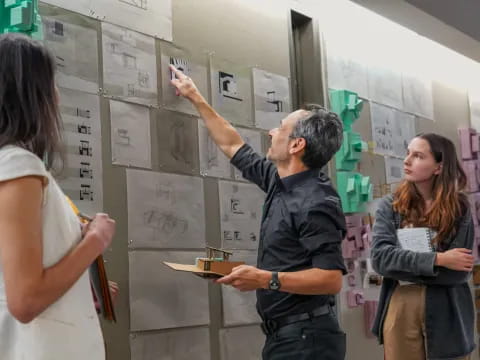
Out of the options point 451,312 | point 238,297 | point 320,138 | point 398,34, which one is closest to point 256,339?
point 238,297

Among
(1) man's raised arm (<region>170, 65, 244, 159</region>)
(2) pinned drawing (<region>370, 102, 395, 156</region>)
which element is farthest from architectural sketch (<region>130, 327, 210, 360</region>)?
(2) pinned drawing (<region>370, 102, 395, 156</region>)

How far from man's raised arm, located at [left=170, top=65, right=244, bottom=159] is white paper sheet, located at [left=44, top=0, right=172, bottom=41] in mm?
169

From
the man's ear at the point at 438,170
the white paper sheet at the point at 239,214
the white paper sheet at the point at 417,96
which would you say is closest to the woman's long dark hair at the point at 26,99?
the white paper sheet at the point at 239,214

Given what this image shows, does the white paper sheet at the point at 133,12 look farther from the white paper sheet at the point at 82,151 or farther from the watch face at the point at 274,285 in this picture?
the watch face at the point at 274,285

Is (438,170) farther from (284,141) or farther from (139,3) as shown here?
(139,3)

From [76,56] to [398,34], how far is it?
2.55 m

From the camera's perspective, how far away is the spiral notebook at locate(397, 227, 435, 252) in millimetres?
3018

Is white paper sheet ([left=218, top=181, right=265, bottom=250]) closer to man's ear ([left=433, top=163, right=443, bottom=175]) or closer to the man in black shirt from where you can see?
the man in black shirt

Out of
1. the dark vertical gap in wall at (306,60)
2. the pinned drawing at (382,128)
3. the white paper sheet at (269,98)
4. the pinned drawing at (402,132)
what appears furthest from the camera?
the pinned drawing at (402,132)

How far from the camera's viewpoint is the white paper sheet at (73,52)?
2375 millimetres

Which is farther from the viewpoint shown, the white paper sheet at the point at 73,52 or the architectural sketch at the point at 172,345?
the architectural sketch at the point at 172,345

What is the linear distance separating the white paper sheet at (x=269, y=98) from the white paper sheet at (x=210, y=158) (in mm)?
338

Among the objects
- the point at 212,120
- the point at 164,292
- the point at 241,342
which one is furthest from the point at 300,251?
the point at 241,342

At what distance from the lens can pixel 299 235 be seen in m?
2.39
